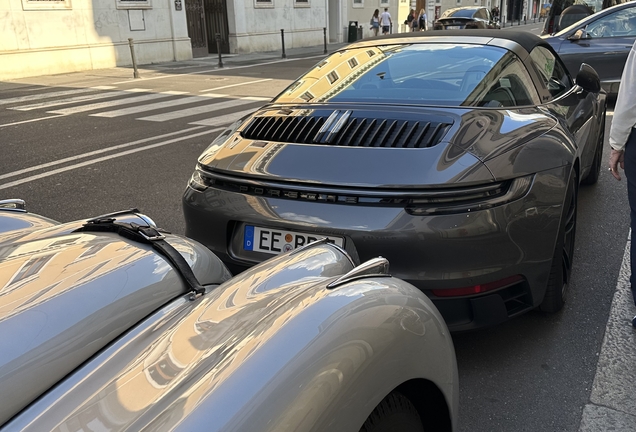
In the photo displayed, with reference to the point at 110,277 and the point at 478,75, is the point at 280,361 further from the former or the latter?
the point at 478,75

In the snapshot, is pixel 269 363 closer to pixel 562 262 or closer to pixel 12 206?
pixel 12 206

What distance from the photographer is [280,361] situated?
4.04ft

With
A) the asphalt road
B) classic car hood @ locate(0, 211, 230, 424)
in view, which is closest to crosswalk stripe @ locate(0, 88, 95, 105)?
the asphalt road

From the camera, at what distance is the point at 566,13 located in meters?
15.0

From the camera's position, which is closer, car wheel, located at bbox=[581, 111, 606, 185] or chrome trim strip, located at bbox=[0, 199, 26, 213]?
chrome trim strip, located at bbox=[0, 199, 26, 213]

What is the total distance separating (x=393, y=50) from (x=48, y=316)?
3.07 meters

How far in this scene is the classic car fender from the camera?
1126 millimetres

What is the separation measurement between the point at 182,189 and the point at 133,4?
15.6 meters

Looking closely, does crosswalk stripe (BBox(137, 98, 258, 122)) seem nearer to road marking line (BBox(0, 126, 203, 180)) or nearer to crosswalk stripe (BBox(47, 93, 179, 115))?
road marking line (BBox(0, 126, 203, 180))

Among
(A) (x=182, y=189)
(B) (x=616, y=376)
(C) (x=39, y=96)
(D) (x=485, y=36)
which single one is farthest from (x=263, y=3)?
(B) (x=616, y=376)

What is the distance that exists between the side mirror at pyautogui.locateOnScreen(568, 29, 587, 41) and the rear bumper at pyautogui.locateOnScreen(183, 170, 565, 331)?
8.33 metres

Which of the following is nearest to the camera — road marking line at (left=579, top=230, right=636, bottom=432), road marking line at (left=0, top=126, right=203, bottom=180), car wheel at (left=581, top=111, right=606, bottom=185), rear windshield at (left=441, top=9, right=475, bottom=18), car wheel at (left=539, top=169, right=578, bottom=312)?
road marking line at (left=579, top=230, right=636, bottom=432)

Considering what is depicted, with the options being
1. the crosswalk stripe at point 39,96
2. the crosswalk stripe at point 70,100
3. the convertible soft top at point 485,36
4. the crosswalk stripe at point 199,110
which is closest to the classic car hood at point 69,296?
the convertible soft top at point 485,36

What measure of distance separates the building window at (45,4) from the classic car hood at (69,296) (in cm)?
1700
